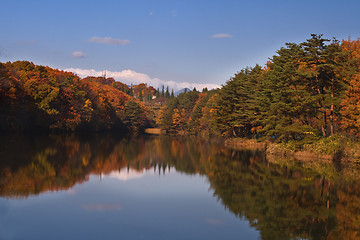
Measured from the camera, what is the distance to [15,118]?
54219mm

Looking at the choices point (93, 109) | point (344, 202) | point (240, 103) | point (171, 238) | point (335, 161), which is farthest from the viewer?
point (93, 109)

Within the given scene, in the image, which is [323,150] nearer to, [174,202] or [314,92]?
[314,92]

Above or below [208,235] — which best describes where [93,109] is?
above

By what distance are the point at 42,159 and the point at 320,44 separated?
1047 inches

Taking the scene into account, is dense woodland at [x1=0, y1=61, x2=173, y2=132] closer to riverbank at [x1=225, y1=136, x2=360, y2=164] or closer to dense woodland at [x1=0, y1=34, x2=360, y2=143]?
dense woodland at [x1=0, y1=34, x2=360, y2=143]

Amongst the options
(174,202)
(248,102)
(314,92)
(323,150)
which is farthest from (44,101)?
(174,202)

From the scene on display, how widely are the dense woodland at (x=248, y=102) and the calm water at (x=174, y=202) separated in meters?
9.08

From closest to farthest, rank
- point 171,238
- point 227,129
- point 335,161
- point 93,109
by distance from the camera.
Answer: point 171,238
point 335,161
point 227,129
point 93,109

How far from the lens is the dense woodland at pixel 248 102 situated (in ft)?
103

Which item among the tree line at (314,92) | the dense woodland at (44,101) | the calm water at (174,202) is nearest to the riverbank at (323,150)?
the tree line at (314,92)

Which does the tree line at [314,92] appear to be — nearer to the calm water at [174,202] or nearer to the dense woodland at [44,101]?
the calm water at [174,202]

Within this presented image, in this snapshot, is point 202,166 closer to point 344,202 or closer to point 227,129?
point 344,202

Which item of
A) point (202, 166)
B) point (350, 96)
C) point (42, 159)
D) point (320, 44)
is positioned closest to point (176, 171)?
point (202, 166)

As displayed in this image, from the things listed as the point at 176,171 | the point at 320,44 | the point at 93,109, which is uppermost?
the point at 320,44
